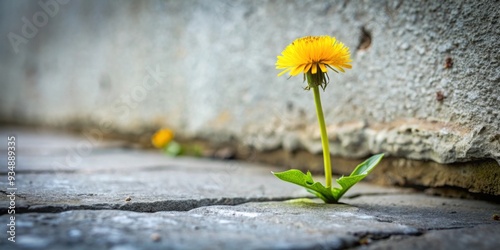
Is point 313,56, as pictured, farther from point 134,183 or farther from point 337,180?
point 134,183

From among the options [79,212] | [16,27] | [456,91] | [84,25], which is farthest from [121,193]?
[16,27]

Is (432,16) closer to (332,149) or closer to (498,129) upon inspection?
(498,129)

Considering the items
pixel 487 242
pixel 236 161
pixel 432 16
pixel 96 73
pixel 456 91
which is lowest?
pixel 487 242

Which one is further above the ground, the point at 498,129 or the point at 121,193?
the point at 498,129

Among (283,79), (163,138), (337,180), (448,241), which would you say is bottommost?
(448,241)

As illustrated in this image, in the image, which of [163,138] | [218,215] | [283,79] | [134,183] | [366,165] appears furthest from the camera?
[163,138]

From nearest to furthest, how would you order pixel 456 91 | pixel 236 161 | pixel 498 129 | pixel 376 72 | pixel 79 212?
pixel 79 212
pixel 498 129
pixel 456 91
pixel 376 72
pixel 236 161

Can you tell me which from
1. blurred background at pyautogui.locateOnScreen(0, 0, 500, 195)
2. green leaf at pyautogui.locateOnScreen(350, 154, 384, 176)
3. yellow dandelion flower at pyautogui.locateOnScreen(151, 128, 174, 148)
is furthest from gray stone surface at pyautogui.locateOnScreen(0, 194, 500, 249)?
yellow dandelion flower at pyautogui.locateOnScreen(151, 128, 174, 148)

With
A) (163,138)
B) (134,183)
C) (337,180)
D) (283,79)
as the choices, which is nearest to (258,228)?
(337,180)
